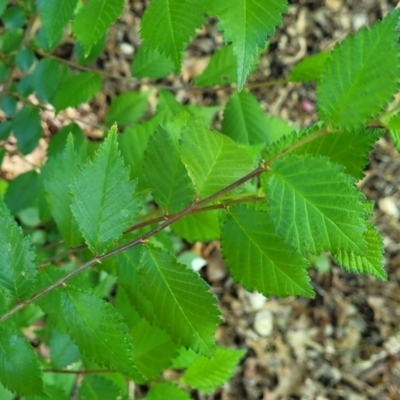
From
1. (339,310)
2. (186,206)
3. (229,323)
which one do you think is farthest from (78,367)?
(339,310)

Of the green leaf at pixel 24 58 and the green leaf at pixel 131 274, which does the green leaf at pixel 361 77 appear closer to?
the green leaf at pixel 131 274

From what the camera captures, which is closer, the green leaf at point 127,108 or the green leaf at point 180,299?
the green leaf at point 180,299

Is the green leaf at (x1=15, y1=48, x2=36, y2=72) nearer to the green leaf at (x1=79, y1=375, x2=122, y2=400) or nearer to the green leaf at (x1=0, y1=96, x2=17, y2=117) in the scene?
the green leaf at (x1=0, y1=96, x2=17, y2=117)

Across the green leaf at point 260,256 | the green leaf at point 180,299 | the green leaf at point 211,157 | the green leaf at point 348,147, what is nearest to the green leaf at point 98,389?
the green leaf at point 180,299

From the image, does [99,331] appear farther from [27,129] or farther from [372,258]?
[27,129]

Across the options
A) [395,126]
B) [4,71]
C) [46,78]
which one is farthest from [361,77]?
[4,71]

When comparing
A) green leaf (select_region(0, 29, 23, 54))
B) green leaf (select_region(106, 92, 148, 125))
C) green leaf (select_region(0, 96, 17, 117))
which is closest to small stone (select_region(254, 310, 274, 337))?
green leaf (select_region(106, 92, 148, 125))
